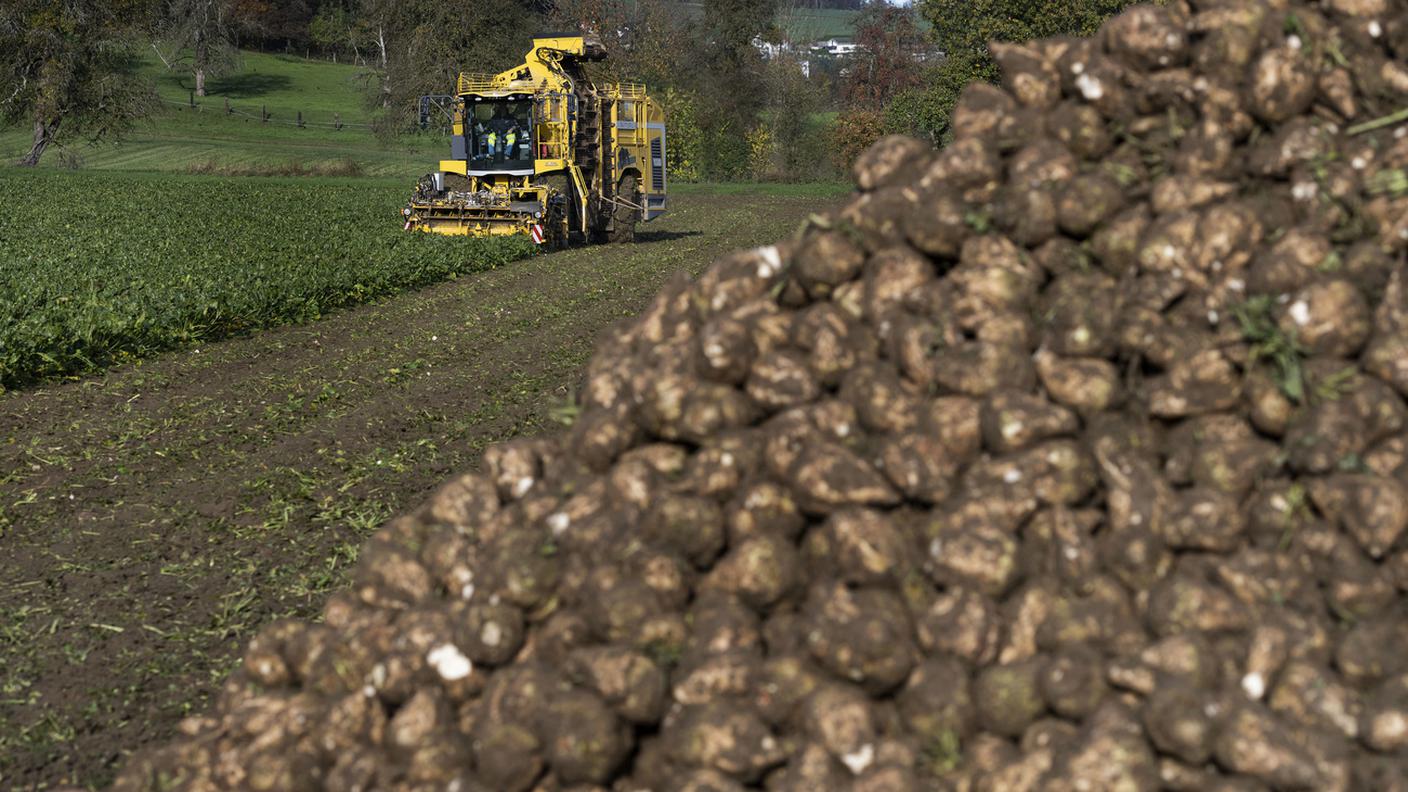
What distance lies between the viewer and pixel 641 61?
64.0 metres

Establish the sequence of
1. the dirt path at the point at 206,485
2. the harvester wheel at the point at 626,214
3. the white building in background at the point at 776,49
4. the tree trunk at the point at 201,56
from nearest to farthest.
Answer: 1. the dirt path at the point at 206,485
2. the harvester wheel at the point at 626,214
3. the white building in background at the point at 776,49
4. the tree trunk at the point at 201,56

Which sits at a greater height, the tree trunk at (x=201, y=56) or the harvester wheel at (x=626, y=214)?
the tree trunk at (x=201, y=56)

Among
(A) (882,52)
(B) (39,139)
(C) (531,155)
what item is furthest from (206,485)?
(A) (882,52)

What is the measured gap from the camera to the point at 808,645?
3.65m

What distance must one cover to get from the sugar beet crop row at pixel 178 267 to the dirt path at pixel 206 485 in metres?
0.57

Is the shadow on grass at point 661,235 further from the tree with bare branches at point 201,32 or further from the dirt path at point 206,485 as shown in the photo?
the tree with bare branches at point 201,32

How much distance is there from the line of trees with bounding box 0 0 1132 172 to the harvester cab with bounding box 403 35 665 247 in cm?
2046

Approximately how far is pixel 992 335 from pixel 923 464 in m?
0.53

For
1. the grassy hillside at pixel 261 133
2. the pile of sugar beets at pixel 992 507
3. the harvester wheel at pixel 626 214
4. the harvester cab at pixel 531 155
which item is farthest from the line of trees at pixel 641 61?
the pile of sugar beets at pixel 992 507

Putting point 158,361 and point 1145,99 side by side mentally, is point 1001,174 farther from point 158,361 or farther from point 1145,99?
point 158,361

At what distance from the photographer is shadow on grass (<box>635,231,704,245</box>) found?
2608 cm

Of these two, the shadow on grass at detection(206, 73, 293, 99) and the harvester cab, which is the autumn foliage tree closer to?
the shadow on grass at detection(206, 73, 293, 99)

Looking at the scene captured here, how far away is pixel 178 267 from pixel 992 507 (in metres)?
15.9

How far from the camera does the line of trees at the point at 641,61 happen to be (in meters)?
42.5
